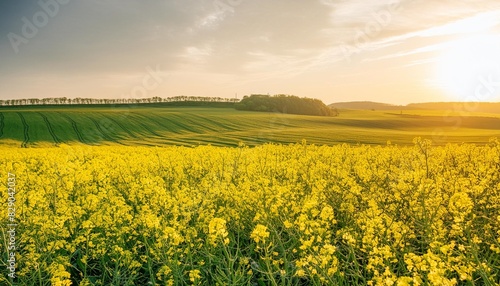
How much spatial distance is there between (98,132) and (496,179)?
5950cm

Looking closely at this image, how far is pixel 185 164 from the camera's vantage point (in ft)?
46.7

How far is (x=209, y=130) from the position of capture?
208 feet

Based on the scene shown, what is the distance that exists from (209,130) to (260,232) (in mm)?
58684

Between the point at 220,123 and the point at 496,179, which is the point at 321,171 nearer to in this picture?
the point at 496,179

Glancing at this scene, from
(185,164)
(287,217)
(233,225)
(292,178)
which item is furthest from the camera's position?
(185,164)

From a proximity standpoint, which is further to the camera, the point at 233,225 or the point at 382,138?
the point at 382,138

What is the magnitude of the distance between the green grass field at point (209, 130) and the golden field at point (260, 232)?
34.2 meters

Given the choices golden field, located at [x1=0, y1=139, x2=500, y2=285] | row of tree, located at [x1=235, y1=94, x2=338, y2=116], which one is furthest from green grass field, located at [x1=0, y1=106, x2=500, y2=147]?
golden field, located at [x1=0, y1=139, x2=500, y2=285]

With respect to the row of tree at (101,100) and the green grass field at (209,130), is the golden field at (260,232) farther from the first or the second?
the row of tree at (101,100)

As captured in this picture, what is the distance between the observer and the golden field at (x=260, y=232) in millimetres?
5574

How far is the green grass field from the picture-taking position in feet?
157

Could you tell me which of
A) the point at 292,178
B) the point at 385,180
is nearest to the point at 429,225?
the point at 385,180

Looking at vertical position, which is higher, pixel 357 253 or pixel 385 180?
pixel 385 180

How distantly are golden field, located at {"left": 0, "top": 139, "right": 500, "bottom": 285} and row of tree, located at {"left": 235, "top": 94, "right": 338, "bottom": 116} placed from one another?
92.4 metres
